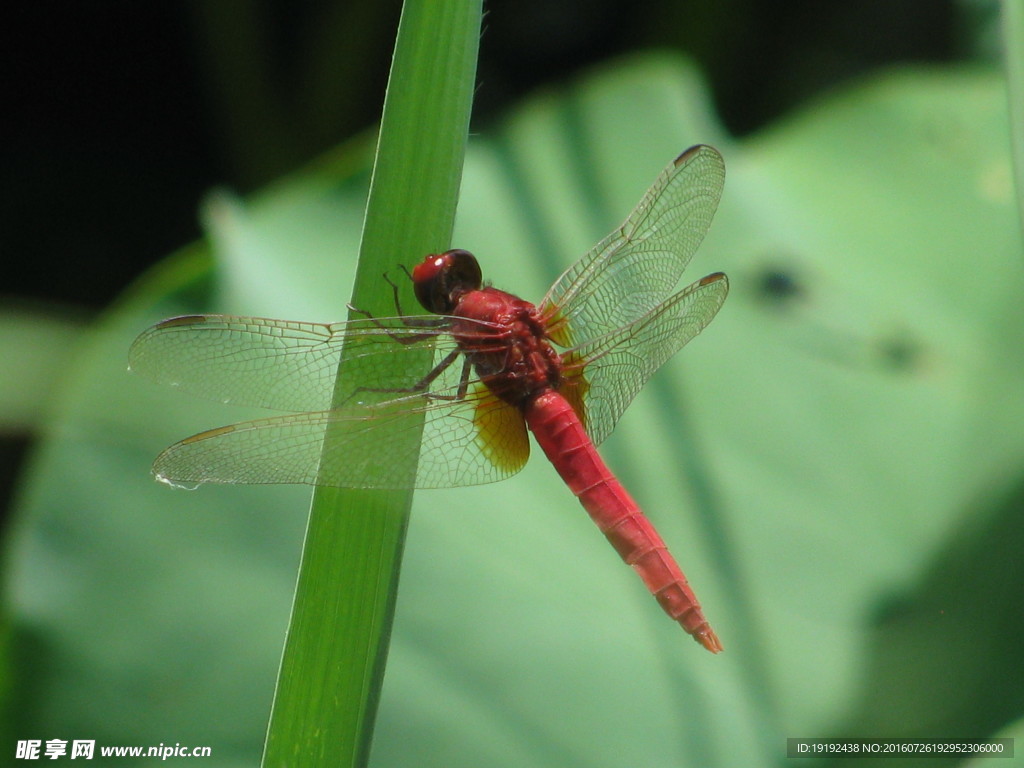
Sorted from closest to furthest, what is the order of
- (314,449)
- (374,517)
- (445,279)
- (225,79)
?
1. (374,517)
2. (314,449)
3. (445,279)
4. (225,79)

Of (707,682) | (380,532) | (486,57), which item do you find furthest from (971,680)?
(486,57)

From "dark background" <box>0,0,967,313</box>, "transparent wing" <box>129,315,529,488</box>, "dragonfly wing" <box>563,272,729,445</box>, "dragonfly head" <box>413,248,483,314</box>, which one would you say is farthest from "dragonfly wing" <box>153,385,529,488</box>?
"dark background" <box>0,0,967,313</box>

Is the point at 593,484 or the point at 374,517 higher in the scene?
the point at 593,484

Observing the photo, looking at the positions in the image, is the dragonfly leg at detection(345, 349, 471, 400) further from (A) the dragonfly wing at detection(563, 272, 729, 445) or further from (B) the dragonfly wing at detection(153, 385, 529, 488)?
(A) the dragonfly wing at detection(563, 272, 729, 445)

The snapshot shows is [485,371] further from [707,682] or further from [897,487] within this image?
[897,487]

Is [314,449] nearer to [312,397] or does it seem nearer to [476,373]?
[312,397]

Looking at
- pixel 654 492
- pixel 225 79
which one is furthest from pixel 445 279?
pixel 225 79
